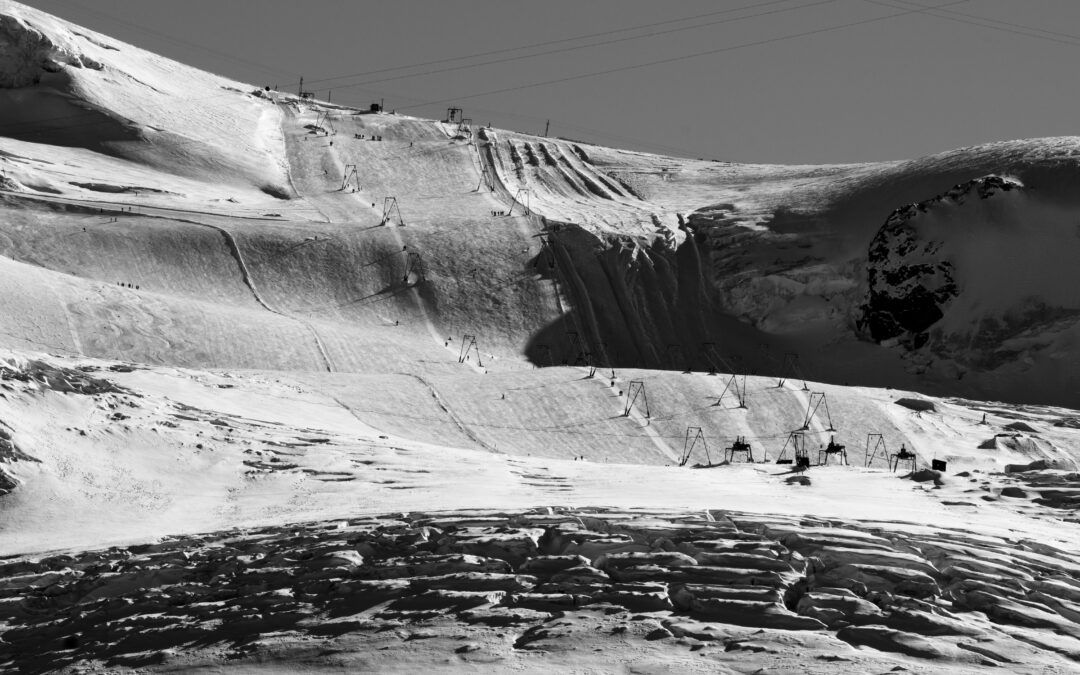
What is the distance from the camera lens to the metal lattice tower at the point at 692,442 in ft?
137

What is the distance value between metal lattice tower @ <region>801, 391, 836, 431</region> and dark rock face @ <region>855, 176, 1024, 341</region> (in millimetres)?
15741

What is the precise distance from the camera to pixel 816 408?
4503 cm

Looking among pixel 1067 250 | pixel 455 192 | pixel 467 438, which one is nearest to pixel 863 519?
pixel 467 438

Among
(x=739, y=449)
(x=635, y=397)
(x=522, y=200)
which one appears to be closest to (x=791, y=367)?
(x=522, y=200)

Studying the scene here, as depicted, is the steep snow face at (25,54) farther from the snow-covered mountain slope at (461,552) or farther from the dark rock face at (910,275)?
the snow-covered mountain slope at (461,552)

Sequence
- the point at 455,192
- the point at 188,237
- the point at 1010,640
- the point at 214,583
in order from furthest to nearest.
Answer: the point at 455,192, the point at 188,237, the point at 214,583, the point at 1010,640

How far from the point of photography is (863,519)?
68.5 feet

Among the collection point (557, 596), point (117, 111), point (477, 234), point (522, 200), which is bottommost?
point (557, 596)

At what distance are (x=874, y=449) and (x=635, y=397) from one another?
23.4ft

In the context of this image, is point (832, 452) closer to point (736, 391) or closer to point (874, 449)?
point (874, 449)

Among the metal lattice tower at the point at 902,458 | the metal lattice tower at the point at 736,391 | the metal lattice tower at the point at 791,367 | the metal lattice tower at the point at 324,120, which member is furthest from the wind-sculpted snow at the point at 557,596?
the metal lattice tower at the point at 324,120

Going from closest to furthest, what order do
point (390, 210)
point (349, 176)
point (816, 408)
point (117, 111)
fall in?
point (816, 408) → point (390, 210) → point (117, 111) → point (349, 176)

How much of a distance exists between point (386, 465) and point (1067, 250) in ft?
136

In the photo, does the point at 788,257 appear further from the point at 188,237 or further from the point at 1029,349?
the point at 188,237
